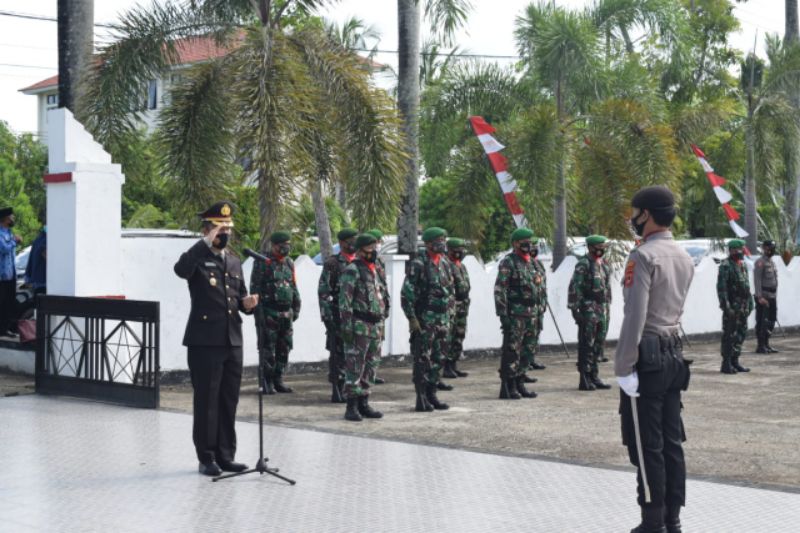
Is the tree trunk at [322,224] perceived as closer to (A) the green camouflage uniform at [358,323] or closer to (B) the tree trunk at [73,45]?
(B) the tree trunk at [73,45]

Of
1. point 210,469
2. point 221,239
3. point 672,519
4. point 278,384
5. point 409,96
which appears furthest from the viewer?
point 409,96

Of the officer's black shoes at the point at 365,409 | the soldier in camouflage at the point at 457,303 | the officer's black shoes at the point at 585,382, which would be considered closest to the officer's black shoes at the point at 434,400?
the officer's black shoes at the point at 365,409

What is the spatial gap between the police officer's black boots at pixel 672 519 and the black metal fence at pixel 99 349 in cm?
676

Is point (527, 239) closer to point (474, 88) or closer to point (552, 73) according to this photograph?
point (552, 73)

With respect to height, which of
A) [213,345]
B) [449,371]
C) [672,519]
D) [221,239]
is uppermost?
[221,239]

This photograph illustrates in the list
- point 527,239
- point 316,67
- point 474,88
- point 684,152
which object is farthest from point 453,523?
point 684,152

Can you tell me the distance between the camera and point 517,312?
1327cm

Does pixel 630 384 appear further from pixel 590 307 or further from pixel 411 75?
pixel 411 75

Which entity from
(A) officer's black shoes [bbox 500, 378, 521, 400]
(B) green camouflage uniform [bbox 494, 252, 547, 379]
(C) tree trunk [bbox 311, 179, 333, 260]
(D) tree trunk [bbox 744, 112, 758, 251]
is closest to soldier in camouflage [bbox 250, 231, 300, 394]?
(B) green camouflage uniform [bbox 494, 252, 547, 379]

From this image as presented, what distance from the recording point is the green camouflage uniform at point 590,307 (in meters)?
14.2

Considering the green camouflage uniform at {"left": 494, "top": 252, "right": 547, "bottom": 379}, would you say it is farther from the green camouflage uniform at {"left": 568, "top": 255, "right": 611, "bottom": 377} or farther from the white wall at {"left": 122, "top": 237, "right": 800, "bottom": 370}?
the white wall at {"left": 122, "top": 237, "right": 800, "bottom": 370}

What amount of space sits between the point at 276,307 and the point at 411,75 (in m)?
5.75

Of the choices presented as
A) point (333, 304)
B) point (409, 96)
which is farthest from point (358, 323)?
point (409, 96)

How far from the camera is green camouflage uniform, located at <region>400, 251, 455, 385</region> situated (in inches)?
477
